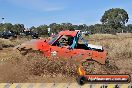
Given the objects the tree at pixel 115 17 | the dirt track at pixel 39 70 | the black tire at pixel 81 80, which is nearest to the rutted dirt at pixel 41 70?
the dirt track at pixel 39 70

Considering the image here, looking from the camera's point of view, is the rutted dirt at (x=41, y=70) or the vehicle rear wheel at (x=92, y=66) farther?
the vehicle rear wheel at (x=92, y=66)

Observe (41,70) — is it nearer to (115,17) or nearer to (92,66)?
(92,66)

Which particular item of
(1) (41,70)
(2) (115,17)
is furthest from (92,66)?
(2) (115,17)

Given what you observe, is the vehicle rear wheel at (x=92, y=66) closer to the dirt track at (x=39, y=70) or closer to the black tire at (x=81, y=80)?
the dirt track at (x=39, y=70)

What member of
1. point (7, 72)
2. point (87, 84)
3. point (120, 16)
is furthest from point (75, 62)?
point (120, 16)

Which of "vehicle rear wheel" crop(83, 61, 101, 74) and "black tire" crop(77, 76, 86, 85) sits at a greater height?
"black tire" crop(77, 76, 86, 85)

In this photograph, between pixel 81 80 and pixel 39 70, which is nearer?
pixel 81 80

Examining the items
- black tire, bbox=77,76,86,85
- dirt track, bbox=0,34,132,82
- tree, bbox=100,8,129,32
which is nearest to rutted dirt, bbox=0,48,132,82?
dirt track, bbox=0,34,132,82

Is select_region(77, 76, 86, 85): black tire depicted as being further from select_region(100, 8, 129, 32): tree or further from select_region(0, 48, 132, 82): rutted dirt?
select_region(100, 8, 129, 32): tree

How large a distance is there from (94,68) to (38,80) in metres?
2.53

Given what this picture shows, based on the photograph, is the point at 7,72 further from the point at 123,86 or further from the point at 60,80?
the point at 123,86

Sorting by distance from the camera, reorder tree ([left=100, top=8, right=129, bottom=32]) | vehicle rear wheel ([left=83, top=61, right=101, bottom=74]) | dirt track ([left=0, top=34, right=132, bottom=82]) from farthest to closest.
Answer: tree ([left=100, top=8, right=129, bottom=32]) < vehicle rear wheel ([left=83, top=61, right=101, bottom=74]) < dirt track ([left=0, top=34, right=132, bottom=82])

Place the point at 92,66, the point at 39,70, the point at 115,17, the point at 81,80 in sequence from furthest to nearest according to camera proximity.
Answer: the point at 115,17 < the point at 92,66 < the point at 39,70 < the point at 81,80

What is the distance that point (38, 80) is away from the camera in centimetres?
1267
